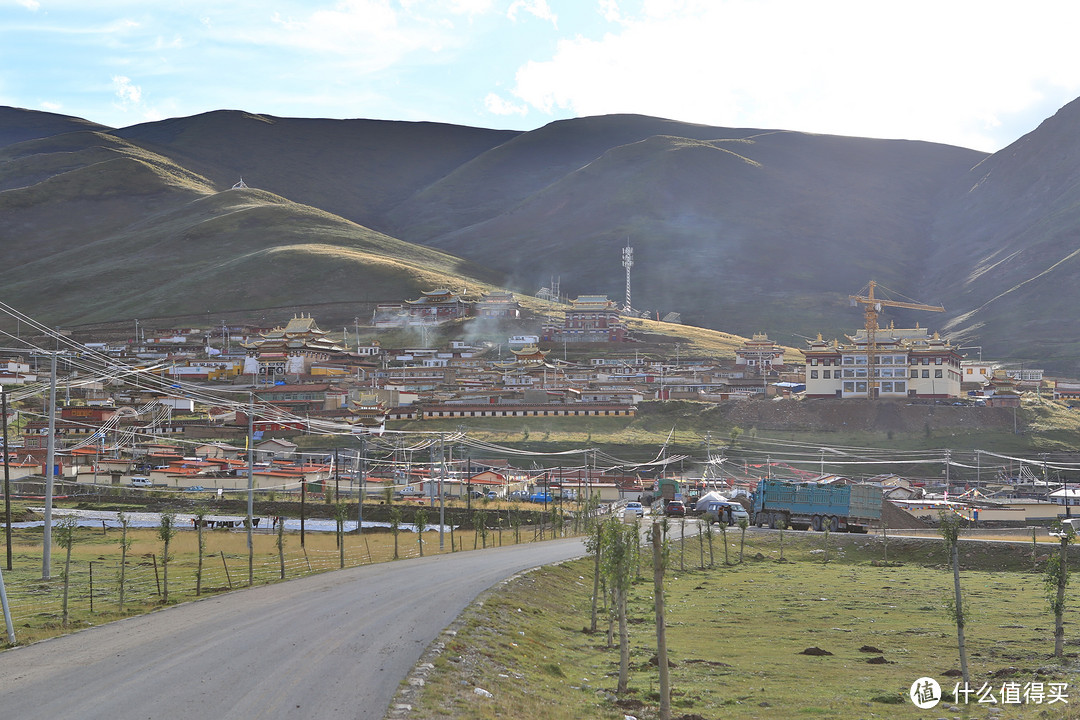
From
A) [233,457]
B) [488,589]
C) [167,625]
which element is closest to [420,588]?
[488,589]

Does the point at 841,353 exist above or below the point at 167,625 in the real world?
above

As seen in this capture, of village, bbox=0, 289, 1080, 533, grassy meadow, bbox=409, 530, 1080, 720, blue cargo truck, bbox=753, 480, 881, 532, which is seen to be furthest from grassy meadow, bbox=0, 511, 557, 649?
blue cargo truck, bbox=753, 480, 881, 532

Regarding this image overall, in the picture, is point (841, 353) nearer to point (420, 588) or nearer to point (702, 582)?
point (702, 582)

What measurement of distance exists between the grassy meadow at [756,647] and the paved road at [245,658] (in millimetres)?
1413

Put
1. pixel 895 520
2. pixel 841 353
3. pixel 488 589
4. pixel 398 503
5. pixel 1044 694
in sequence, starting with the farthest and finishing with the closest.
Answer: pixel 841 353 < pixel 398 503 < pixel 895 520 < pixel 488 589 < pixel 1044 694

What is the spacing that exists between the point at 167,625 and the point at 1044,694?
21.4 meters

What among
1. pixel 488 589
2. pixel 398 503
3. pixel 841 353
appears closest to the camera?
pixel 488 589

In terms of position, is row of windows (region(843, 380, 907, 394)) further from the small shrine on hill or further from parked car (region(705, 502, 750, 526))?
the small shrine on hill

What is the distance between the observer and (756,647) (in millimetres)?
28500

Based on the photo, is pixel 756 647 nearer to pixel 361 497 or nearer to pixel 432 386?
pixel 361 497

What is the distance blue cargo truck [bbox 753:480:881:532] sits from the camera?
214 ft

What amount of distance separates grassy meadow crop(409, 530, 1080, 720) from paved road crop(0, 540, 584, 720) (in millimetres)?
1413

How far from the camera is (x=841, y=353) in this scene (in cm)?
14812

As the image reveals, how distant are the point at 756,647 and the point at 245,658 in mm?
14261
